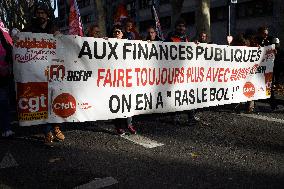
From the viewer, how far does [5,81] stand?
5.79 metres

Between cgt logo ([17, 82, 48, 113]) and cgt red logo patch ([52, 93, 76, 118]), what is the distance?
5.9 inches

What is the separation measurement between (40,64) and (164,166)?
2237 mm

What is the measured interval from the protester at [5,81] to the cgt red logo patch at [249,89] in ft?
15.5

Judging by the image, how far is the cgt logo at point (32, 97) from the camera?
4980 mm

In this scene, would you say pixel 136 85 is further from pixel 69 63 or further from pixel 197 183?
pixel 197 183

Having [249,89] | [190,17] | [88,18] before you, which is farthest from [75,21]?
[88,18]

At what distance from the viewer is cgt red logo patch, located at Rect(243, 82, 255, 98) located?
769cm

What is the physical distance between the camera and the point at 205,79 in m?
6.93

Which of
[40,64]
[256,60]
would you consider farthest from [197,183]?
[256,60]

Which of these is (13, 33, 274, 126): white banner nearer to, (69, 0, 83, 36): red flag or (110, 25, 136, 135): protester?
(110, 25, 136, 135): protester

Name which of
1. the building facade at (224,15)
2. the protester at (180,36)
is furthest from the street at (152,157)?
the building facade at (224,15)

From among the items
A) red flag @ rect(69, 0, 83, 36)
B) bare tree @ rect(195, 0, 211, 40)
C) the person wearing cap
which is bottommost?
the person wearing cap

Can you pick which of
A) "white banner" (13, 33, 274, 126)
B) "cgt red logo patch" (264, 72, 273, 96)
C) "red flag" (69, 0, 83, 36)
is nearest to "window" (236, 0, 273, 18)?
"red flag" (69, 0, 83, 36)

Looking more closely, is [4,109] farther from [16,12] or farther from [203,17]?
[16,12]
